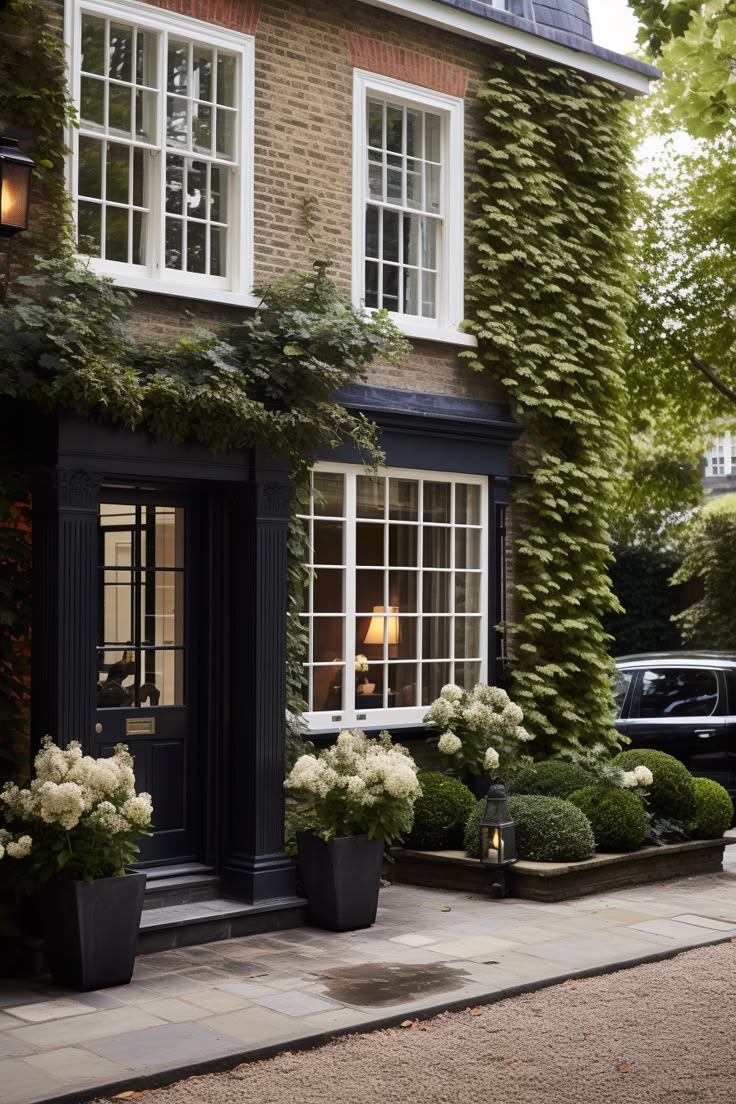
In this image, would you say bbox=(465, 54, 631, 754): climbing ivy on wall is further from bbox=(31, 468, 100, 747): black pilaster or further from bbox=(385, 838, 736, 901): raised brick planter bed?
bbox=(31, 468, 100, 747): black pilaster

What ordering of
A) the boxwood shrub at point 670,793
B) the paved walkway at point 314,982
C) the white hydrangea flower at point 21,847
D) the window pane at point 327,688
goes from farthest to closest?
the boxwood shrub at point 670,793 < the window pane at point 327,688 < the white hydrangea flower at point 21,847 < the paved walkway at point 314,982

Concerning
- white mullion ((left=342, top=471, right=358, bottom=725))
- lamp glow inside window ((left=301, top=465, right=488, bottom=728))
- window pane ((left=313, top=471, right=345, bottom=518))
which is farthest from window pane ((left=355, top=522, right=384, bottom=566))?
window pane ((left=313, top=471, right=345, bottom=518))

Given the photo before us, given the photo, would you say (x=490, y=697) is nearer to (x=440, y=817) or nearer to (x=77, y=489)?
(x=440, y=817)

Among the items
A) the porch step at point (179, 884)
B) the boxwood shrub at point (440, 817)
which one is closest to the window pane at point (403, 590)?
the boxwood shrub at point (440, 817)

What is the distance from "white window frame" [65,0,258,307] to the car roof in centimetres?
639

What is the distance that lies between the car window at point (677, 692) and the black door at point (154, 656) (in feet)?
19.9

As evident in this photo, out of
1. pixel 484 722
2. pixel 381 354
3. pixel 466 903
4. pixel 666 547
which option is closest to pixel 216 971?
pixel 466 903

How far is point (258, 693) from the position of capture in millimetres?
9070

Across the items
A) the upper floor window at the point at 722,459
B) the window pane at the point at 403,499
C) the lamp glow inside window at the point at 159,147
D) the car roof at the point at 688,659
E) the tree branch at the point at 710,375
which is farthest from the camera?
the upper floor window at the point at 722,459

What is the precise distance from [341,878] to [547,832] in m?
1.86

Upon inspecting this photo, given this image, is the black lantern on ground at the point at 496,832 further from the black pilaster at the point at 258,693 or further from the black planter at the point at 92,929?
the black planter at the point at 92,929

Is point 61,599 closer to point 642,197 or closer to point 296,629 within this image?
point 296,629

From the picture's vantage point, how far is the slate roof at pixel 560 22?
38.0ft

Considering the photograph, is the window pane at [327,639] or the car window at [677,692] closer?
the window pane at [327,639]
